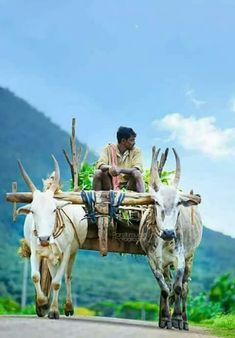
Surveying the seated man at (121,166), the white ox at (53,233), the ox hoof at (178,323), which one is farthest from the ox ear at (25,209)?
the ox hoof at (178,323)

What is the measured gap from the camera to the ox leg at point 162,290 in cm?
1040

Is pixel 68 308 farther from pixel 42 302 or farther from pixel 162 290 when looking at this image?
pixel 162 290

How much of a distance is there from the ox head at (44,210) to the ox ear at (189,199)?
58.2 inches

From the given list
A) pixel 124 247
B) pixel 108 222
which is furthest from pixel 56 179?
pixel 124 247

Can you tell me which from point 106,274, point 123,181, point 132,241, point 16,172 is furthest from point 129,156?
point 16,172

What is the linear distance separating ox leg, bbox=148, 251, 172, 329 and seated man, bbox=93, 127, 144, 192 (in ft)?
3.27

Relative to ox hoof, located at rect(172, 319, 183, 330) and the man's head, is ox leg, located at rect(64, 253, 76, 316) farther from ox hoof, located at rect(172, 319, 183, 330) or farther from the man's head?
ox hoof, located at rect(172, 319, 183, 330)

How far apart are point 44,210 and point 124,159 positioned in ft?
5.51

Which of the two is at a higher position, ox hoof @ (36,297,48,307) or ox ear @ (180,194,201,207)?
ox ear @ (180,194,201,207)

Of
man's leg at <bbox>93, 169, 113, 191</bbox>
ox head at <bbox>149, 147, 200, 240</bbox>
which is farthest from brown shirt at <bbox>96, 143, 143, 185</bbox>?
ox head at <bbox>149, 147, 200, 240</bbox>

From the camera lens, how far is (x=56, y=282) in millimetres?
11031

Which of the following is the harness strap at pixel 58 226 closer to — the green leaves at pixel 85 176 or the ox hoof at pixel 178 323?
the green leaves at pixel 85 176

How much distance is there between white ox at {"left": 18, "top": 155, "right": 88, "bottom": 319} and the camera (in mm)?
10320

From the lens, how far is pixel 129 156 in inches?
454
